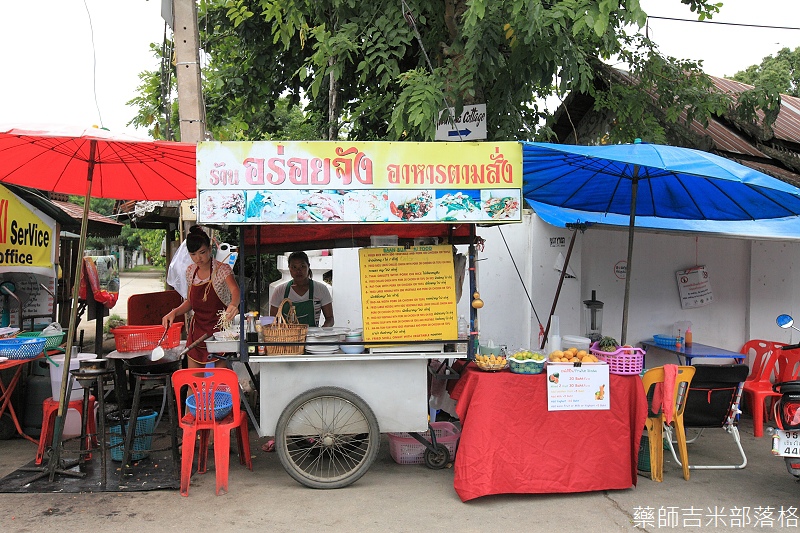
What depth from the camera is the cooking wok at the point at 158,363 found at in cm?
535

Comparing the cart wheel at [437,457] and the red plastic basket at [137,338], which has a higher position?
the red plastic basket at [137,338]

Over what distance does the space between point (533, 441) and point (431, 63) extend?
488cm

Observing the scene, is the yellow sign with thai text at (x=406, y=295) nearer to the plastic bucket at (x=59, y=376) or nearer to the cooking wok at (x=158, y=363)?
the cooking wok at (x=158, y=363)

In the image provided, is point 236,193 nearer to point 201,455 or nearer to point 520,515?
point 201,455

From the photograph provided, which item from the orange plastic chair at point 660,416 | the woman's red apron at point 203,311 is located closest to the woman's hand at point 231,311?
the woman's red apron at point 203,311

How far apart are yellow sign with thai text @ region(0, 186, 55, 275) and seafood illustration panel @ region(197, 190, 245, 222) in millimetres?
3412

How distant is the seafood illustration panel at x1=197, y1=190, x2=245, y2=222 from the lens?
14.7ft

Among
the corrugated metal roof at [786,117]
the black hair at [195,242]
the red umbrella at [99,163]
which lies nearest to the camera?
the red umbrella at [99,163]

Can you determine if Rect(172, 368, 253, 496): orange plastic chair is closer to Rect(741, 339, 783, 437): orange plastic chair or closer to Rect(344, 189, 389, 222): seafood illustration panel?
Rect(344, 189, 389, 222): seafood illustration panel

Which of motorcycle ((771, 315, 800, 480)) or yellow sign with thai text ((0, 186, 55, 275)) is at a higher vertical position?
yellow sign with thai text ((0, 186, 55, 275))

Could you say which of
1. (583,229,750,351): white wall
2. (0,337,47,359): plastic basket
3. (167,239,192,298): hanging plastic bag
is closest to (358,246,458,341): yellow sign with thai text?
(0,337,47,359): plastic basket

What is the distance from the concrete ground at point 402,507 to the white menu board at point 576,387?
0.37 metres

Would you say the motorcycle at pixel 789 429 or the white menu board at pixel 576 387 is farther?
the white menu board at pixel 576 387

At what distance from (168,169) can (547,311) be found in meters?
4.41
